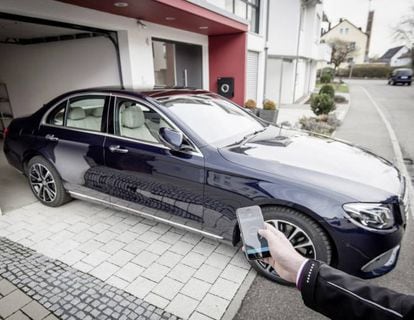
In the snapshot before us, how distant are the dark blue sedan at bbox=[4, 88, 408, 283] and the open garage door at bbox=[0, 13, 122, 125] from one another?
245 cm

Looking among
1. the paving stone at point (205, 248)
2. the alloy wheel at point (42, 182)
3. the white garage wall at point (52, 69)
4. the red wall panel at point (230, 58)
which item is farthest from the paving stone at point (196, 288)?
the red wall panel at point (230, 58)

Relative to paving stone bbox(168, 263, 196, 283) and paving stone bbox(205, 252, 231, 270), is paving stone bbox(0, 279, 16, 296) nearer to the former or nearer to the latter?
paving stone bbox(168, 263, 196, 283)

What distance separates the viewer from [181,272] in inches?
103

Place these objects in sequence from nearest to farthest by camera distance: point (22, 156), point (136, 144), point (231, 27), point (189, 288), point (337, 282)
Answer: point (337, 282)
point (189, 288)
point (136, 144)
point (22, 156)
point (231, 27)

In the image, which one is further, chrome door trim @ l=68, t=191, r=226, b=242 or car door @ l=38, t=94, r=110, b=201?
car door @ l=38, t=94, r=110, b=201

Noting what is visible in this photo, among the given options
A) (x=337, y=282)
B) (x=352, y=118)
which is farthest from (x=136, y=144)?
(x=352, y=118)

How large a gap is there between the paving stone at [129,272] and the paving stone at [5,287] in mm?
853

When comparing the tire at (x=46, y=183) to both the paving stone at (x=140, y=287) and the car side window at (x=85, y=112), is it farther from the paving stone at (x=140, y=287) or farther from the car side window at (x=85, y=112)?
the paving stone at (x=140, y=287)

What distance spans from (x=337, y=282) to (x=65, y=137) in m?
3.33

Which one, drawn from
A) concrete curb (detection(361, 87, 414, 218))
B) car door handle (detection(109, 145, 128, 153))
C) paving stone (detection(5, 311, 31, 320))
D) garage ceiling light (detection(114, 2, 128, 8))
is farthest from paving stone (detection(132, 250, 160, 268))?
garage ceiling light (detection(114, 2, 128, 8))

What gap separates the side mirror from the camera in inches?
100

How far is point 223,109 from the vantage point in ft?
11.3

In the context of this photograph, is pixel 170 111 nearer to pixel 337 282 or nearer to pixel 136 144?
pixel 136 144

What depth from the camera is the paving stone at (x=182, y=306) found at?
7.11 feet
